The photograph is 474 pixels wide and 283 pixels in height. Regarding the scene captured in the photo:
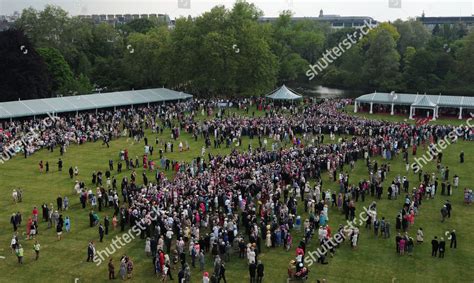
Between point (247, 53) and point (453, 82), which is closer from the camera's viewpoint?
point (247, 53)

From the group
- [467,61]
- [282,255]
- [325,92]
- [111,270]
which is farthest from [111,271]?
[325,92]

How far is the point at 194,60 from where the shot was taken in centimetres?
6275

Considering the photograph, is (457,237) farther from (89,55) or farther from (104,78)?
(89,55)

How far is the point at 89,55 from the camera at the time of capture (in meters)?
79.1

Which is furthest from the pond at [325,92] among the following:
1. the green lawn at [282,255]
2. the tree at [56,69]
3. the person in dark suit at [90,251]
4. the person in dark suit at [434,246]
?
the person in dark suit at [90,251]

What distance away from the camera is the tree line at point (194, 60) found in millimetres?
57775

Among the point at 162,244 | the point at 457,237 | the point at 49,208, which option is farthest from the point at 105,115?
the point at 457,237

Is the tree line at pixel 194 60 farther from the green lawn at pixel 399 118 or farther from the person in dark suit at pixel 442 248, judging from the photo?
the person in dark suit at pixel 442 248

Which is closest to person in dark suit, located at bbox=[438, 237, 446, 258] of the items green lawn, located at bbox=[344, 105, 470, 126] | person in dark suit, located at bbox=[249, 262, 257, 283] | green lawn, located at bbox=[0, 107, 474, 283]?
green lawn, located at bbox=[0, 107, 474, 283]

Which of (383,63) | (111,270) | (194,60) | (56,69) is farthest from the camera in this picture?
(383,63)

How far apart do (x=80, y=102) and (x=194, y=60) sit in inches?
697

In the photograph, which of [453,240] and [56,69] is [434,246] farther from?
[56,69]

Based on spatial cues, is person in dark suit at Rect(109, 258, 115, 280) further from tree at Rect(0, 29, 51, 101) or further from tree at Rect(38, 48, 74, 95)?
tree at Rect(38, 48, 74, 95)

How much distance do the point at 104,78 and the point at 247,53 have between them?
23424 millimetres
